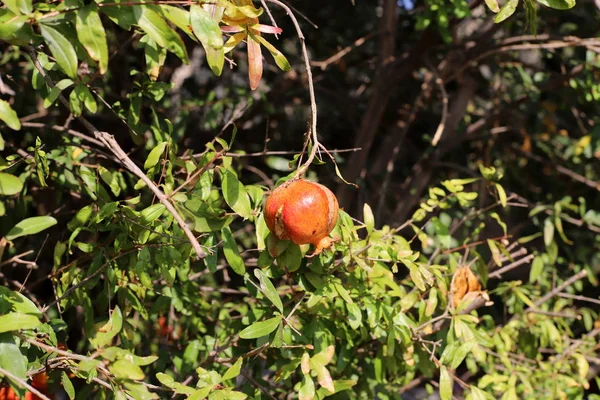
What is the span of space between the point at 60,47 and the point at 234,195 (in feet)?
1.18

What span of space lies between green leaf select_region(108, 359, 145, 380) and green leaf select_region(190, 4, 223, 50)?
0.44 metres

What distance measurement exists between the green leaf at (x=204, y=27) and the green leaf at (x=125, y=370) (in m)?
0.44

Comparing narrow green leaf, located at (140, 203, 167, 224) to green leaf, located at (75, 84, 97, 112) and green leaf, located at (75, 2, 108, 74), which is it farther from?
green leaf, located at (75, 2, 108, 74)

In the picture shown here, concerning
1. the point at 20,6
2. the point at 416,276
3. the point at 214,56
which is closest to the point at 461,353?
the point at 416,276

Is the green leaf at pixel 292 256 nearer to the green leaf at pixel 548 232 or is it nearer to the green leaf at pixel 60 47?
the green leaf at pixel 60 47

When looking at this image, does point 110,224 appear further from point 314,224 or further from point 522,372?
point 522,372

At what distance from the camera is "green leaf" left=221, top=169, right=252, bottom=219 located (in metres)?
1.12

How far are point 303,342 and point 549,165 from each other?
64.1 inches

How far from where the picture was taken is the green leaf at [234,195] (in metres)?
1.12

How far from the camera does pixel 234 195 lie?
44.3 inches

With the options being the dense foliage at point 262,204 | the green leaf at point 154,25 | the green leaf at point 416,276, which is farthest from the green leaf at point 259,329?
the green leaf at point 154,25

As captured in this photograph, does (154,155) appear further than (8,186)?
Yes

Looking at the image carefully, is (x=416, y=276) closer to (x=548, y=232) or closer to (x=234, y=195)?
(x=234, y=195)

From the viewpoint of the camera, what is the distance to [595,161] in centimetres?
265
